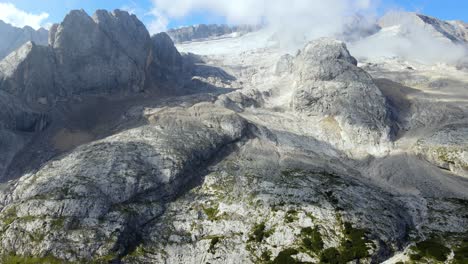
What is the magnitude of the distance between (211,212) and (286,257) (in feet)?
91.4

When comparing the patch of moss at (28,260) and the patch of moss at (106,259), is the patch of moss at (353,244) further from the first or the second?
the patch of moss at (28,260)

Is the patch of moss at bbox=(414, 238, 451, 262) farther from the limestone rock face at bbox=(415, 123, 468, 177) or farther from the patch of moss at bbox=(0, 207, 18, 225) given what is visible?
the patch of moss at bbox=(0, 207, 18, 225)

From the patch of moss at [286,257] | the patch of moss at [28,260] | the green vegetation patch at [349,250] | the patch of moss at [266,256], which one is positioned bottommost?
the patch of moss at [266,256]

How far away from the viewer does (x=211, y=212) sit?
118 meters

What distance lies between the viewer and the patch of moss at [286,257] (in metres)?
96.8

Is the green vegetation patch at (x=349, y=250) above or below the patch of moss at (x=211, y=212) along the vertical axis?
below

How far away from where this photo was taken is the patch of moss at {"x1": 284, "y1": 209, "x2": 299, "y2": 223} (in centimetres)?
10997

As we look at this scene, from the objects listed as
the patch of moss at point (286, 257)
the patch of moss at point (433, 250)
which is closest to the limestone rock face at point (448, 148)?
the patch of moss at point (433, 250)

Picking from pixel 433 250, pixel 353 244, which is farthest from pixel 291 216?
pixel 433 250

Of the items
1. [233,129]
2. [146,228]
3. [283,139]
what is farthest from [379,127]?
[146,228]

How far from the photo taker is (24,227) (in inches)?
4279

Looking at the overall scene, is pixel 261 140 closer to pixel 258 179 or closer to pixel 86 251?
pixel 258 179

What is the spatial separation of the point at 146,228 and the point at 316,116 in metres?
108

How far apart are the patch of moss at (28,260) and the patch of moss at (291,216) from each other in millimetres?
55538
